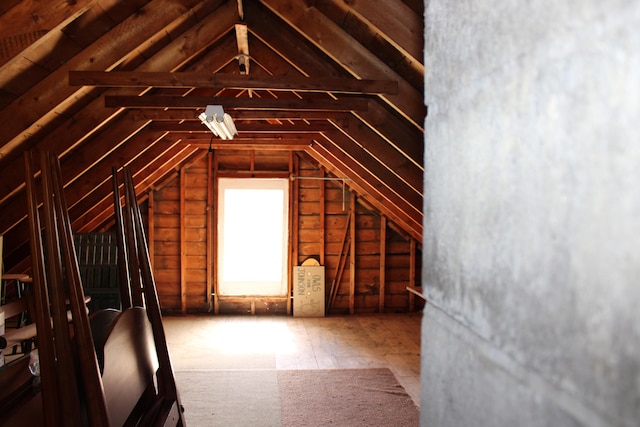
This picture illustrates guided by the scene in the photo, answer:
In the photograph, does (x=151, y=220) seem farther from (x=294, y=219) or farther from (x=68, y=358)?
(x=68, y=358)

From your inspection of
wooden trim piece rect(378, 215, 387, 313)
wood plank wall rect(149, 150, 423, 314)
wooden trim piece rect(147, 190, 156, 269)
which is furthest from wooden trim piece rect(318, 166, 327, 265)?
wooden trim piece rect(147, 190, 156, 269)

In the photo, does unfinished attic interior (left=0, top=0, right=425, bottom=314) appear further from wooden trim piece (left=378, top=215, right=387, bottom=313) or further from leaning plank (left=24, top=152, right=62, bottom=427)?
leaning plank (left=24, top=152, right=62, bottom=427)

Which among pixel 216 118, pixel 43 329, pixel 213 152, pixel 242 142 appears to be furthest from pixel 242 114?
pixel 43 329

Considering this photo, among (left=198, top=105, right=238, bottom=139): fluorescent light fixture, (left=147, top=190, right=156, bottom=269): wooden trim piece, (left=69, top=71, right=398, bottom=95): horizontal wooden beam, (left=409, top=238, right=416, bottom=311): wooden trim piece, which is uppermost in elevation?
(left=69, top=71, right=398, bottom=95): horizontal wooden beam

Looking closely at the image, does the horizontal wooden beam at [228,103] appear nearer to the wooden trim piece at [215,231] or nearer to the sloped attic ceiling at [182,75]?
the sloped attic ceiling at [182,75]

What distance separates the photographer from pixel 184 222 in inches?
307

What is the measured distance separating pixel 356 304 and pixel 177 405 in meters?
5.82

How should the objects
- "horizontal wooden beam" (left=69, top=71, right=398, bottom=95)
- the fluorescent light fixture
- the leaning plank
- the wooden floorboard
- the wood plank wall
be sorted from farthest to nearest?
the wood plank wall → the wooden floorboard → the fluorescent light fixture → "horizontal wooden beam" (left=69, top=71, right=398, bottom=95) → the leaning plank

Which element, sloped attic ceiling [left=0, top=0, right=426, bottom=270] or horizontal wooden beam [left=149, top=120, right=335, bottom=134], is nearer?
sloped attic ceiling [left=0, top=0, right=426, bottom=270]

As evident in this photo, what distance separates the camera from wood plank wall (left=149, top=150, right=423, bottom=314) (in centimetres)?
782

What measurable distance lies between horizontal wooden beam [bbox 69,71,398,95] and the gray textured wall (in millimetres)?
2754

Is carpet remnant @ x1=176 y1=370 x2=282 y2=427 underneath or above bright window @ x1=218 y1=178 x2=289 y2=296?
underneath

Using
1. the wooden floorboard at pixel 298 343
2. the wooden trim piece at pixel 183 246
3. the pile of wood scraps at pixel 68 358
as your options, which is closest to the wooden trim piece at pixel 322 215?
the wooden floorboard at pixel 298 343

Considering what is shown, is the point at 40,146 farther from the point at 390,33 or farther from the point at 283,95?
the point at 283,95
